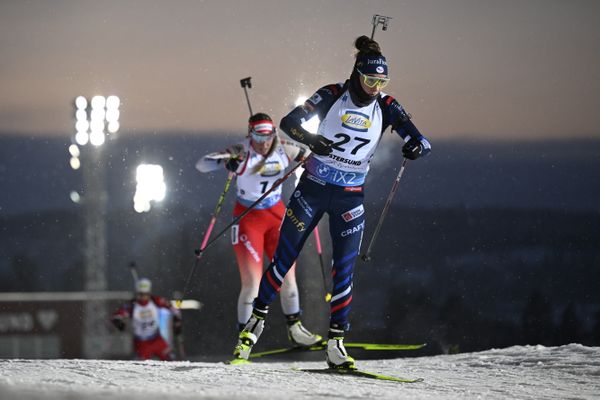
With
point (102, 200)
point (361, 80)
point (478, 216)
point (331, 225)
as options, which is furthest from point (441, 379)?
point (478, 216)

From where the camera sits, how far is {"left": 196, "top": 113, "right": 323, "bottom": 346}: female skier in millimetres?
7930

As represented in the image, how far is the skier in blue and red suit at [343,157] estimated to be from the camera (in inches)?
→ 247

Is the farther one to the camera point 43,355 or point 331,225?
point 43,355

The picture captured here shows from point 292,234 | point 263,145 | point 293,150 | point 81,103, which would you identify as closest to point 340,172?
point 292,234

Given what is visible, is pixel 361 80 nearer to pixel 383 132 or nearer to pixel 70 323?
pixel 383 132

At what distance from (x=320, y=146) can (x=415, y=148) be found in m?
0.59

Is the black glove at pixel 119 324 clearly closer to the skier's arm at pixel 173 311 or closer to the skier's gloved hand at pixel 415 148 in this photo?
the skier's arm at pixel 173 311

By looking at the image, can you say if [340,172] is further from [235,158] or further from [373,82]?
[235,158]

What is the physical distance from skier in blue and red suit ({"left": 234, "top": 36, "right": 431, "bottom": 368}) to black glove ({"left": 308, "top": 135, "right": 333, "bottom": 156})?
0.5 inches

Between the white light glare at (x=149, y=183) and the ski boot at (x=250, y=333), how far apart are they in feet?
31.0

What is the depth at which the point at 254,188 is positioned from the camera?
26.5ft

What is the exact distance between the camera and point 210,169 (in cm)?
807

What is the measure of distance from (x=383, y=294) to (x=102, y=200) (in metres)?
23.5

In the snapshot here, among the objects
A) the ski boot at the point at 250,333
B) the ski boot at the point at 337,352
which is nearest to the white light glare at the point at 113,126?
the ski boot at the point at 250,333
